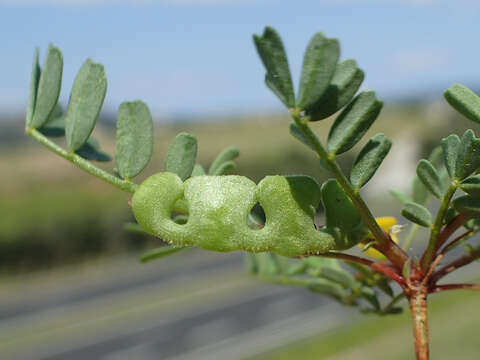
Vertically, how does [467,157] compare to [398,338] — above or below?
above

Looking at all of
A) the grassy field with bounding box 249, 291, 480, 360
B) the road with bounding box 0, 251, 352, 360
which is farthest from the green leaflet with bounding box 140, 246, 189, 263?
the road with bounding box 0, 251, 352, 360

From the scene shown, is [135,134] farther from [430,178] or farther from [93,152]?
[430,178]

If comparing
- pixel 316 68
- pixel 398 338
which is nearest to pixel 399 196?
pixel 316 68

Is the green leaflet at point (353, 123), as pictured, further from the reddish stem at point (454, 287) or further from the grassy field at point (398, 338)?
the grassy field at point (398, 338)

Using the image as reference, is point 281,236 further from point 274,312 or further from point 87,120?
point 274,312

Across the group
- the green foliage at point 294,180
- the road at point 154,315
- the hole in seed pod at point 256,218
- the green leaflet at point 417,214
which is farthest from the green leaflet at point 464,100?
the road at point 154,315

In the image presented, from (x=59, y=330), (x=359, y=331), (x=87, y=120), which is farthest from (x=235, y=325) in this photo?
(x=87, y=120)
